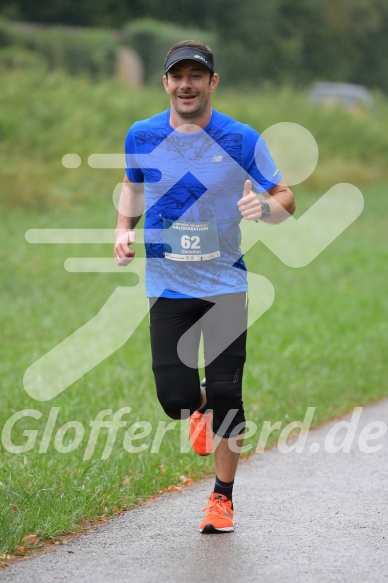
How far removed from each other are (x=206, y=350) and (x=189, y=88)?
1.26m

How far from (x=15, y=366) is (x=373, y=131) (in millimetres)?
26998

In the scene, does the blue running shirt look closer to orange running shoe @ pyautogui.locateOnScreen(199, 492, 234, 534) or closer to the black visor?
the black visor

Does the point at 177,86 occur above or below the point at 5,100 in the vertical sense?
below

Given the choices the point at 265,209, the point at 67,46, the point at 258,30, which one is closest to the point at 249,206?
the point at 265,209

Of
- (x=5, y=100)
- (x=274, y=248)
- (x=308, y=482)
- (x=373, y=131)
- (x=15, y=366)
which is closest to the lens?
(x=308, y=482)

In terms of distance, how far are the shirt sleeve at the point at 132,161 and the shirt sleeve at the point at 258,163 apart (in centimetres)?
56

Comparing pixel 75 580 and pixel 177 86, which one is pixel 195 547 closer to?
pixel 75 580

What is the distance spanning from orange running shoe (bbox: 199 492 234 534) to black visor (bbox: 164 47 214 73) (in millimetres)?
2086

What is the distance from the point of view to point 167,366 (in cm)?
559

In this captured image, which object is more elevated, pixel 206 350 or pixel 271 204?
pixel 271 204

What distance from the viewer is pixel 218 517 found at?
5.48 metres

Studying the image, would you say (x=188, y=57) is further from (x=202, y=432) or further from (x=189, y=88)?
(x=202, y=432)

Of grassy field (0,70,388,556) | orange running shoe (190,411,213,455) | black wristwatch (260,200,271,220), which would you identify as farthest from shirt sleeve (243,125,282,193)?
grassy field (0,70,388,556)

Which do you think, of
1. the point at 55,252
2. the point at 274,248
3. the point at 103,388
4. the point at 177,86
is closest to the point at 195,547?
the point at 177,86
